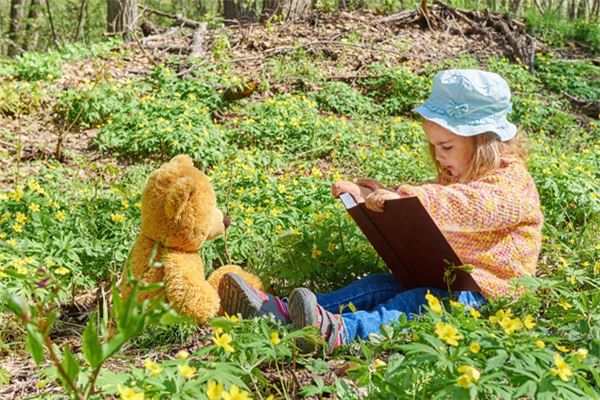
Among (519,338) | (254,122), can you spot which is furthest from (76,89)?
(519,338)

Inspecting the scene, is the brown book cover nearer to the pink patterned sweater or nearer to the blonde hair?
the pink patterned sweater

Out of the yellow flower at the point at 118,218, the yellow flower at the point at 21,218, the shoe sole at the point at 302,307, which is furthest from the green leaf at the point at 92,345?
the yellow flower at the point at 21,218

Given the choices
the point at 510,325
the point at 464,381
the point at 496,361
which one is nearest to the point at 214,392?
the point at 464,381

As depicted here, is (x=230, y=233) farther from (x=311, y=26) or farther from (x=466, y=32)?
(x=466, y=32)

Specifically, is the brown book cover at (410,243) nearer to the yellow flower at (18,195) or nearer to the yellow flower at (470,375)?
the yellow flower at (470,375)

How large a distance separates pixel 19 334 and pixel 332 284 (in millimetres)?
1431

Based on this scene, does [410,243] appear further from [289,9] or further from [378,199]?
[289,9]

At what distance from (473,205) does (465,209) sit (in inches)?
1.4

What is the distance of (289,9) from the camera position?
867 cm

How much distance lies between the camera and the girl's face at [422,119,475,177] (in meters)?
2.75

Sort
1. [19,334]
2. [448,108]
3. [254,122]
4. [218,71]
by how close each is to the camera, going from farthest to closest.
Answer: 1. [218,71]
2. [254,122]
3. [448,108]
4. [19,334]

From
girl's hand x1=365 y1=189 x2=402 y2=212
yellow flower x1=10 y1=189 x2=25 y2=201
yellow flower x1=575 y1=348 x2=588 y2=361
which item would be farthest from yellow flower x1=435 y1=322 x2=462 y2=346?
yellow flower x1=10 y1=189 x2=25 y2=201

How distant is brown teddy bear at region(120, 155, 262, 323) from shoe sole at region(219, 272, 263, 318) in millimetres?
77

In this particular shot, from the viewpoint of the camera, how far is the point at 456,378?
1389 millimetres
